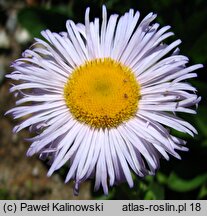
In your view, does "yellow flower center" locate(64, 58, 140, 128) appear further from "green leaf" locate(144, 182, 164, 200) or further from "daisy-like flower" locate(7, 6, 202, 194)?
"green leaf" locate(144, 182, 164, 200)

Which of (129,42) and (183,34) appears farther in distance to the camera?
(183,34)

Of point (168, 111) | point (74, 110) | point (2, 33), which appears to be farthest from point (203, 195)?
point (2, 33)

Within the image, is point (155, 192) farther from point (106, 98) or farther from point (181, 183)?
point (106, 98)

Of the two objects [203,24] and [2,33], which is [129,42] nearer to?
[203,24]

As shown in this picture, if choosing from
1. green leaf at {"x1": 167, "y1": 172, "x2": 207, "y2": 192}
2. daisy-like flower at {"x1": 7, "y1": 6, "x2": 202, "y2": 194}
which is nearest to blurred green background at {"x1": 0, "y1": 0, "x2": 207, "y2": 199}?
green leaf at {"x1": 167, "y1": 172, "x2": 207, "y2": 192}

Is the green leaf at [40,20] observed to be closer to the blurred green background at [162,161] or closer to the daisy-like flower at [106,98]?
the blurred green background at [162,161]

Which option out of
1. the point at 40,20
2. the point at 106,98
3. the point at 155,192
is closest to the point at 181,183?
the point at 155,192

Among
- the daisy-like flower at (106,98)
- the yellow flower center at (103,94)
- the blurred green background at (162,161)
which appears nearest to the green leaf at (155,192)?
the blurred green background at (162,161)
